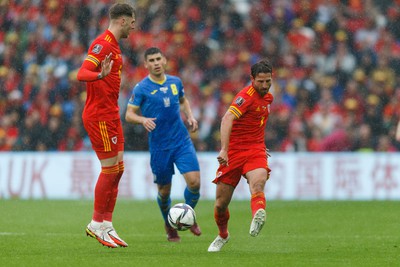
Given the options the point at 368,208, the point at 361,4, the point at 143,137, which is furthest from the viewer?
the point at 361,4

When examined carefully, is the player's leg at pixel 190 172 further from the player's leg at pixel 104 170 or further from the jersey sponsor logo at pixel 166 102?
the player's leg at pixel 104 170

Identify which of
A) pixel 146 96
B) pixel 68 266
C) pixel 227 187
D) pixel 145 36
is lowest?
pixel 68 266

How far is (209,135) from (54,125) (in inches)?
137

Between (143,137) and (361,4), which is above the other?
(361,4)

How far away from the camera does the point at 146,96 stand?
1247 cm

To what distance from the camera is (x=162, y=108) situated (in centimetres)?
1247

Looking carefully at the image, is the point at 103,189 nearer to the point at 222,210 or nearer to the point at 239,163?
the point at 222,210

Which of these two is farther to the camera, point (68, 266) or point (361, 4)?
point (361, 4)

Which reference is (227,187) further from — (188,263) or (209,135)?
(209,135)

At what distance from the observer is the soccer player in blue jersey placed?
1238cm

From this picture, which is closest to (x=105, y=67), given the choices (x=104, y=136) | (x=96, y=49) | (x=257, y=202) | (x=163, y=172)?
(x=96, y=49)

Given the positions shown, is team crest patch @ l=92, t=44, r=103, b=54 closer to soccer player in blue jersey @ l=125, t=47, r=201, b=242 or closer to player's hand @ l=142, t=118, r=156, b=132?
player's hand @ l=142, t=118, r=156, b=132

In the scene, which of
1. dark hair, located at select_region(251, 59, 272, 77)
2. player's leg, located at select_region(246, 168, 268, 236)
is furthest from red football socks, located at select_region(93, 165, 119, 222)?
dark hair, located at select_region(251, 59, 272, 77)

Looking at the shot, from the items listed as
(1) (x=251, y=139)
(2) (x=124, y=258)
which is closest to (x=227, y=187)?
(1) (x=251, y=139)
